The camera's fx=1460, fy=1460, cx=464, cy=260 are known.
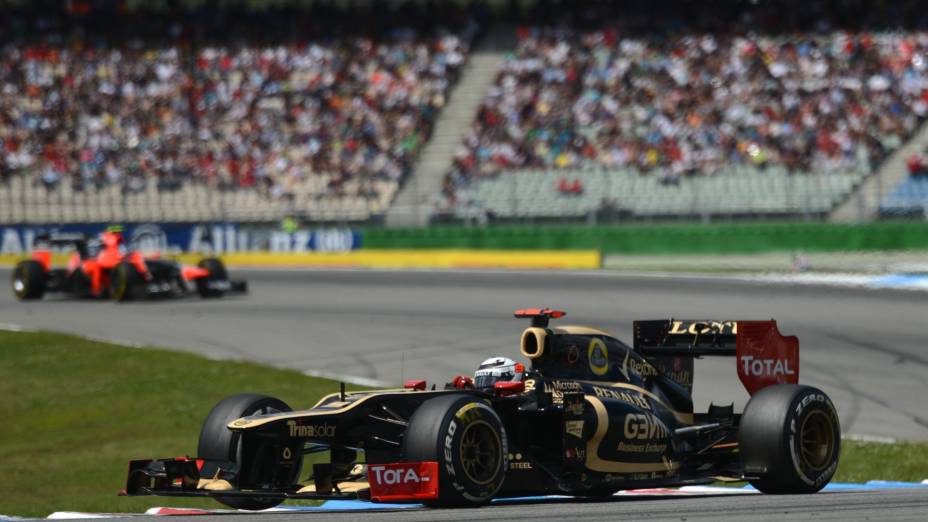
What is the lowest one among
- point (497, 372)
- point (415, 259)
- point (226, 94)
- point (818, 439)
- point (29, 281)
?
point (818, 439)

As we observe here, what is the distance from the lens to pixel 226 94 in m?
38.9

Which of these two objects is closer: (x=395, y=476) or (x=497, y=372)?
(x=395, y=476)

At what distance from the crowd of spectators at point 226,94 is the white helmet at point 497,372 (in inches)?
1047

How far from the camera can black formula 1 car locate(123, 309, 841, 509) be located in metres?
7.92

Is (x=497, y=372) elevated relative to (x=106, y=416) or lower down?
elevated

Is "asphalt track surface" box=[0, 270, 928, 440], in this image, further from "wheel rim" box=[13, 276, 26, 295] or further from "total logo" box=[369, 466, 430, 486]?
"total logo" box=[369, 466, 430, 486]

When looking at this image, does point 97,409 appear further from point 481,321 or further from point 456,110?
point 456,110

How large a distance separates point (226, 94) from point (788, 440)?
3160cm

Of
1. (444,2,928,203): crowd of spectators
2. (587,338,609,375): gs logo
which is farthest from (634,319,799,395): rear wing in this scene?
(444,2,928,203): crowd of spectators

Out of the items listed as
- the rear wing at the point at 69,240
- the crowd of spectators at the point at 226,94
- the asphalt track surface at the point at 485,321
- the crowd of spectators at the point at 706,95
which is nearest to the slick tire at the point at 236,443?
the asphalt track surface at the point at 485,321

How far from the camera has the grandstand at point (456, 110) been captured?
3281 cm

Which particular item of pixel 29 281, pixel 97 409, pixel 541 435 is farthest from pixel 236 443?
pixel 29 281

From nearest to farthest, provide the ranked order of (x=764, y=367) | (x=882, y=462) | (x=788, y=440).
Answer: (x=788, y=440), (x=764, y=367), (x=882, y=462)

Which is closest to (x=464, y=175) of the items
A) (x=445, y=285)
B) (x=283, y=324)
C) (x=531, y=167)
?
(x=531, y=167)
